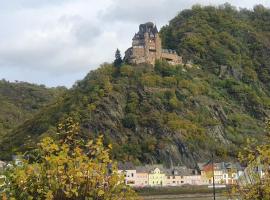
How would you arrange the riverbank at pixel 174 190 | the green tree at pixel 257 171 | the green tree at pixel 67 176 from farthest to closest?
the riverbank at pixel 174 190
the green tree at pixel 257 171
the green tree at pixel 67 176

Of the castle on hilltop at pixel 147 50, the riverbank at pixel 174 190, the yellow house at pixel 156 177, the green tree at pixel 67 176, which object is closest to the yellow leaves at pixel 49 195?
the green tree at pixel 67 176

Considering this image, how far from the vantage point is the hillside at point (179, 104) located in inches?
3684

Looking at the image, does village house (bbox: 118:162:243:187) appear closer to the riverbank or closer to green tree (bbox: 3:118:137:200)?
the riverbank

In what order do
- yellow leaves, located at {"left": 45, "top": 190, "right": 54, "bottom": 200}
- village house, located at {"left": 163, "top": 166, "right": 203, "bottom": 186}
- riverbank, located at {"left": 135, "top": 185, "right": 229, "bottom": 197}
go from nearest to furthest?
yellow leaves, located at {"left": 45, "top": 190, "right": 54, "bottom": 200}
riverbank, located at {"left": 135, "top": 185, "right": 229, "bottom": 197}
village house, located at {"left": 163, "top": 166, "right": 203, "bottom": 186}

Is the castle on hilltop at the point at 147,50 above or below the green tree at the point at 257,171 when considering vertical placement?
above

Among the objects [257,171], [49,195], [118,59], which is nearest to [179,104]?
[118,59]

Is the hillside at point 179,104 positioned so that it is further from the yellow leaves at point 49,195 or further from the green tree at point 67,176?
the yellow leaves at point 49,195

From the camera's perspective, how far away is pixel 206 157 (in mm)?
93000

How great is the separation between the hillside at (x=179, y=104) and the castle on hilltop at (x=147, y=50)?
2146 mm

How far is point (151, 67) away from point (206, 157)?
85.3 feet

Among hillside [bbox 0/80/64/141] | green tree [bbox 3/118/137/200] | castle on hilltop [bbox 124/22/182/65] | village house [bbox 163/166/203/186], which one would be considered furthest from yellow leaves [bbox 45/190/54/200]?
hillside [bbox 0/80/64/141]

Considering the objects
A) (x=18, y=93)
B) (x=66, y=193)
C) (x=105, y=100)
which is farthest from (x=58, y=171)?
(x=18, y=93)

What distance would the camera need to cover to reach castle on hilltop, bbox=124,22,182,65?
11275 cm

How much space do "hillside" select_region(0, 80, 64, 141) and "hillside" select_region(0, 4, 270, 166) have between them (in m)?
31.2
